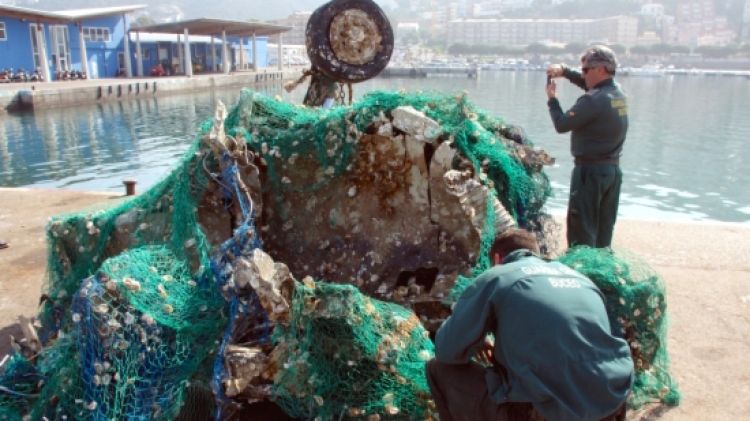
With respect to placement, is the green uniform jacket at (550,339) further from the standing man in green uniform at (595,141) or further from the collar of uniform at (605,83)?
the collar of uniform at (605,83)

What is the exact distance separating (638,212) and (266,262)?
38.9 feet

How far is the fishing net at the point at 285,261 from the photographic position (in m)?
3.18

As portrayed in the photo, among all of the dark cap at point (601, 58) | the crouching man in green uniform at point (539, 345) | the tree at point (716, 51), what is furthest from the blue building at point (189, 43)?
the tree at point (716, 51)

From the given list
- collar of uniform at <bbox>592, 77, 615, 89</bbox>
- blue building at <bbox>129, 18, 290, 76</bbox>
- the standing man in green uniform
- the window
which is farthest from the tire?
the window

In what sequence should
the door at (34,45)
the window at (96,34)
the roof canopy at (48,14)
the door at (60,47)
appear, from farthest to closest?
the window at (96,34) < the door at (60,47) < the door at (34,45) < the roof canopy at (48,14)

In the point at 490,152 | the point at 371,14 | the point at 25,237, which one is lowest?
the point at 25,237

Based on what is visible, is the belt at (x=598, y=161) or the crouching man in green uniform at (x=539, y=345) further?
the belt at (x=598, y=161)

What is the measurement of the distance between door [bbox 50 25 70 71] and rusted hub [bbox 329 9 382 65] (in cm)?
3874

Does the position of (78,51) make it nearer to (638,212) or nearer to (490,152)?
(638,212)

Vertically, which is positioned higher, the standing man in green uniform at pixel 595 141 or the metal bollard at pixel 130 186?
the standing man in green uniform at pixel 595 141

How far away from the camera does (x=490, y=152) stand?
4551mm

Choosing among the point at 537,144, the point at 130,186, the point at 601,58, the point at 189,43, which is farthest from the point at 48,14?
the point at 601,58

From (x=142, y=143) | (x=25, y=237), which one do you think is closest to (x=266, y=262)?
(x=25, y=237)

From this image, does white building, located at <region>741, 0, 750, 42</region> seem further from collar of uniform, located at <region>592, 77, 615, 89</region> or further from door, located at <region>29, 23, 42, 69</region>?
collar of uniform, located at <region>592, 77, 615, 89</region>
